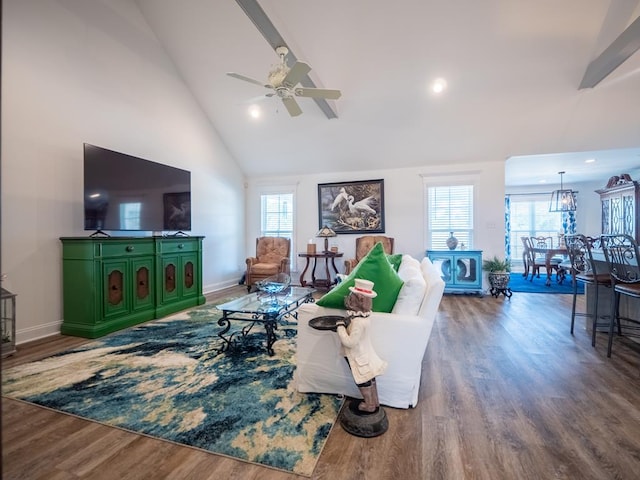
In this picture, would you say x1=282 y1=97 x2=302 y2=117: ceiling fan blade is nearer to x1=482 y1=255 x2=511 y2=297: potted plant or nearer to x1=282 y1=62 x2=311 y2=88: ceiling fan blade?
x1=282 y1=62 x2=311 y2=88: ceiling fan blade

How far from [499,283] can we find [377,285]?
417 centimetres

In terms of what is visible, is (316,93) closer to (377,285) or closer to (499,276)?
(377,285)

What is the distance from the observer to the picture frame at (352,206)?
6.34 metres

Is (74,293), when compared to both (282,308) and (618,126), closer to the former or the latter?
(282,308)

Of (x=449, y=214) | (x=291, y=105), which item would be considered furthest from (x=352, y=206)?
(x=291, y=105)

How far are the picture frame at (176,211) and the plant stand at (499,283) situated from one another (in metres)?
4.95

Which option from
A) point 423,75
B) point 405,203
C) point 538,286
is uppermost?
point 423,75

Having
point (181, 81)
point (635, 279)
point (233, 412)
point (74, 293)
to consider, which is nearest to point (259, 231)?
point (181, 81)

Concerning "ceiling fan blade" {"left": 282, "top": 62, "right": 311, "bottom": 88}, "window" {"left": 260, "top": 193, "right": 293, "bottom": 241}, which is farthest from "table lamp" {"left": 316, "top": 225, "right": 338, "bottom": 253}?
"ceiling fan blade" {"left": 282, "top": 62, "right": 311, "bottom": 88}

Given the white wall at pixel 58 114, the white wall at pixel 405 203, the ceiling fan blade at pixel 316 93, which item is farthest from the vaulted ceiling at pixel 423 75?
the ceiling fan blade at pixel 316 93

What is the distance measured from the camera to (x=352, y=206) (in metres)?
6.48

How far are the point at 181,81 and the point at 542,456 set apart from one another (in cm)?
609

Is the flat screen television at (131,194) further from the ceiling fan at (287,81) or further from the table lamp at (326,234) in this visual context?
the table lamp at (326,234)

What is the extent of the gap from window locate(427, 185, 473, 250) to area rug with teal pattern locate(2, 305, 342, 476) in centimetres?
388
